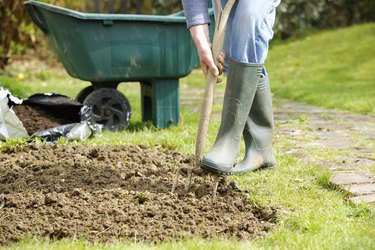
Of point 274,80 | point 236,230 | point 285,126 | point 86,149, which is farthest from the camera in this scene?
point 274,80

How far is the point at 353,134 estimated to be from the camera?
5133 mm

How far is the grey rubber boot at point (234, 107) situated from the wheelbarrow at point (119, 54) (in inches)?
76.1

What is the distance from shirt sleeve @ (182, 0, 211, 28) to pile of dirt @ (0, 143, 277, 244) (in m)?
0.70

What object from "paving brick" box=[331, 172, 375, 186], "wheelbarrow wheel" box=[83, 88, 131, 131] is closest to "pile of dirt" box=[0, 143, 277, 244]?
"paving brick" box=[331, 172, 375, 186]

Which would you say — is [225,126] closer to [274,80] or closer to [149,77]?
[149,77]

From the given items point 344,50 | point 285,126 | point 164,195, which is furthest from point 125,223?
point 344,50

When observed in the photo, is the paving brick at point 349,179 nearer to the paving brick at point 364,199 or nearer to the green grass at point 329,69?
the paving brick at point 364,199

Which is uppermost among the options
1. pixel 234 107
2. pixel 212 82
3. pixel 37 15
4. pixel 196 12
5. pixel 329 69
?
pixel 196 12

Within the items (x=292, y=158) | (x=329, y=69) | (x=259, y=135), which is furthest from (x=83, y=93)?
(x=329, y=69)

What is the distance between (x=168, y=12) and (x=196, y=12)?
9.89 meters

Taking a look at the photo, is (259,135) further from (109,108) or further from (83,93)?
(83,93)

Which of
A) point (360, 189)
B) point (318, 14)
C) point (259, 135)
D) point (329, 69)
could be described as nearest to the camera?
point (360, 189)

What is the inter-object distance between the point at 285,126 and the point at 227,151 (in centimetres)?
236

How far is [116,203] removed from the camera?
3.09m
